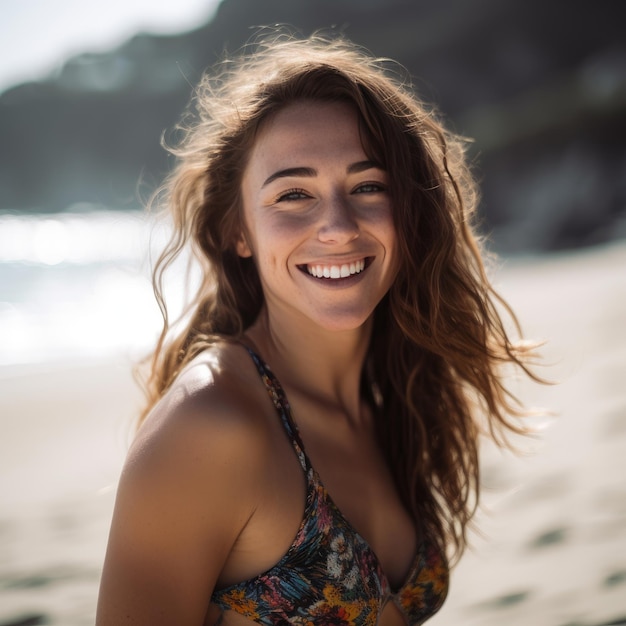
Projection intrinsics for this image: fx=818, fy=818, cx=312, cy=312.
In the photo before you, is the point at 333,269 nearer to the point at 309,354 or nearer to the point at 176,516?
the point at 309,354

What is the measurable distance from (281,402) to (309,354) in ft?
1.28

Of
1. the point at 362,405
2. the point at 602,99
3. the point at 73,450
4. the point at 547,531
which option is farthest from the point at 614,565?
the point at 602,99

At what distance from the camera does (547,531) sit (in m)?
3.39

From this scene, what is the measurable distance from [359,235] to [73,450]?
338cm

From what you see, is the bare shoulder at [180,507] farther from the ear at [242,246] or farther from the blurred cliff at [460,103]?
the blurred cliff at [460,103]

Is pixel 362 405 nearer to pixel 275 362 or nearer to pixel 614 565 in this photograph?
pixel 275 362

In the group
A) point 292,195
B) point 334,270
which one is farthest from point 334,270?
point 292,195

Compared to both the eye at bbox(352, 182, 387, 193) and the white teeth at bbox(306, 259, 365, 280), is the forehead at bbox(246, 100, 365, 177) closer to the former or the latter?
the eye at bbox(352, 182, 387, 193)

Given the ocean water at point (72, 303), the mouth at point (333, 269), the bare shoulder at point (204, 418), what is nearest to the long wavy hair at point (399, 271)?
the mouth at point (333, 269)

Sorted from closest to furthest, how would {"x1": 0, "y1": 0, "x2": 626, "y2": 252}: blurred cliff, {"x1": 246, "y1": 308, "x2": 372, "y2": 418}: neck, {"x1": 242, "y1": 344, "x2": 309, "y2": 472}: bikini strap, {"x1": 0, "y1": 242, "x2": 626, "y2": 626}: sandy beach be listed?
{"x1": 242, "y1": 344, "x2": 309, "y2": 472}: bikini strap, {"x1": 246, "y1": 308, "x2": 372, "y2": 418}: neck, {"x1": 0, "y1": 242, "x2": 626, "y2": 626}: sandy beach, {"x1": 0, "y1": 0, "x2": 626, "y2": 252}: blurred cliff

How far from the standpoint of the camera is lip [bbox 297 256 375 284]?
7.17ft

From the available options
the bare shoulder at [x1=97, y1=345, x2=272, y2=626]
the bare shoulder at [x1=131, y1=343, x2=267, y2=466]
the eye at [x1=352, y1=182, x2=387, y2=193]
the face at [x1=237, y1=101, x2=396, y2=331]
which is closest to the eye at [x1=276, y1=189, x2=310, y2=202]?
the face at [x1=237, y1=101, x2=396, y2=331]

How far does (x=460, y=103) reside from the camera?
95.0 feet

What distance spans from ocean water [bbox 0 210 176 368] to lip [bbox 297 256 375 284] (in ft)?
3.97
